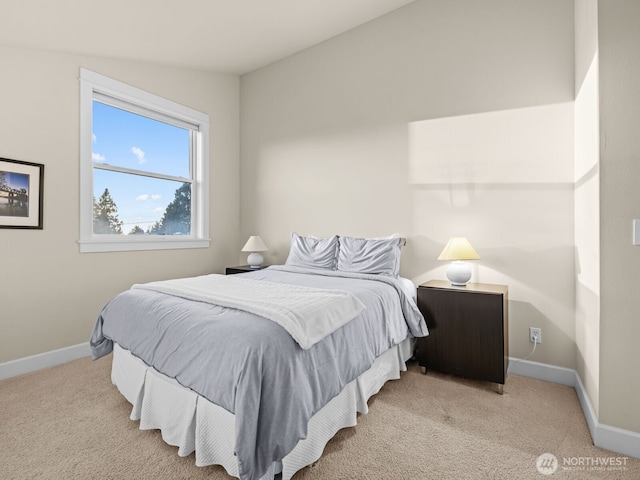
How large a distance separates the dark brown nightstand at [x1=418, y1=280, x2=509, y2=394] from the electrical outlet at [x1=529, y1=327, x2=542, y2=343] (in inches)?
13.7

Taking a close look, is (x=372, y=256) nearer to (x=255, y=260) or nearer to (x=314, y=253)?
(x=314, y=253)

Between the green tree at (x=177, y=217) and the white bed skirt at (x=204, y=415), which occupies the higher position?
the green tree at (x=177, y=217)

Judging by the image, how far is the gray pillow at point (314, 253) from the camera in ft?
10.6

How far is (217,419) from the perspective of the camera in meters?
1.51

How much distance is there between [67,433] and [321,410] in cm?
143

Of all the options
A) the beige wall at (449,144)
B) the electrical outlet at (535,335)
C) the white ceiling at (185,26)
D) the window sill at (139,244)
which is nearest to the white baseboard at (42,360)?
the window sill at (139,244)

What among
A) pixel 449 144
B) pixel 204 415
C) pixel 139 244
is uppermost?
pixel 449 144

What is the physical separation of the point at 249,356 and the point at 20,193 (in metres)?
2.54

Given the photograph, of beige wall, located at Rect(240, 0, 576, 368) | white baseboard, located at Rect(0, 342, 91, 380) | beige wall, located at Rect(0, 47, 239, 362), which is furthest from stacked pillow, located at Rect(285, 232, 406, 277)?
white baseboard, located at Rect(0, 342, 91, 380)

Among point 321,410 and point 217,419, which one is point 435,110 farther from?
point 217,419

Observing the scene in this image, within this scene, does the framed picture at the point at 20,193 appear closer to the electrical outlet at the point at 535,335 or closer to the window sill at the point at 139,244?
the window sill at the point at 139,244

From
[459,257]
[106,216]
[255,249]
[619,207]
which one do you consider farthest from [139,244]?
[619,207]

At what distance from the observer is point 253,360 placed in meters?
1.33

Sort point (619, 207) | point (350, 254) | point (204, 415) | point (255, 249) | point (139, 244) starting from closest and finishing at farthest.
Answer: point (204, 415)
point (619, 207)
point (350, 254)
point (139, 244)
point (255, 249)
